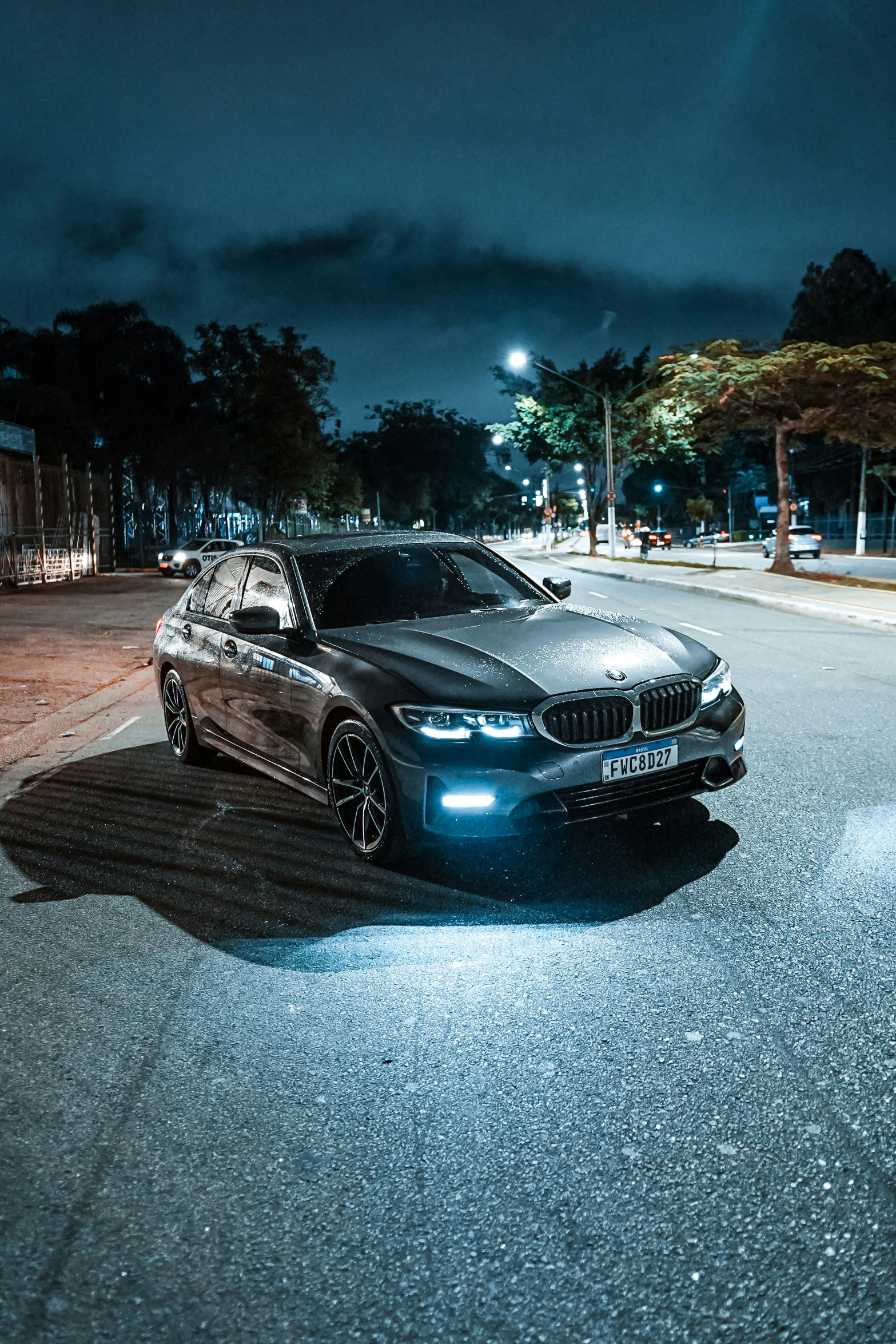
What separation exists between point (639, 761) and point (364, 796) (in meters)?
1.28

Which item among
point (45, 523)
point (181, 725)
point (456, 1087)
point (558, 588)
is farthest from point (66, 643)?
point (45, 523)

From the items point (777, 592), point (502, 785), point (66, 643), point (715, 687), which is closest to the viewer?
point (502, 785)

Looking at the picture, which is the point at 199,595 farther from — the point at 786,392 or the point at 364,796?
the point at 786,392

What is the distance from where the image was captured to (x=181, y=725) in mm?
7762

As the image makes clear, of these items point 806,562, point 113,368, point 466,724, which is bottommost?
point 806,562

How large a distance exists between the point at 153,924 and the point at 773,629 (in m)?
13.3

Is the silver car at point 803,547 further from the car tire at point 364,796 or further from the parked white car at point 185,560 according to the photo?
the car tire at point 364,796

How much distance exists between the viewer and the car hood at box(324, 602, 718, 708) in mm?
5098

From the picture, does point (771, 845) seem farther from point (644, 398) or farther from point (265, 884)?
point (644, 398)

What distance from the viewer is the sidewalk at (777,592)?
17.8 m

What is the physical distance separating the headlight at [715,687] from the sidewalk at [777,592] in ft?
36.3

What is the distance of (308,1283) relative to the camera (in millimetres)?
2457

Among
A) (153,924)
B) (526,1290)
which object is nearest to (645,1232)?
(526,1290)

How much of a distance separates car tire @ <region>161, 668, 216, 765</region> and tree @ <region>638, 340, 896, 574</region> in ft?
79.4
